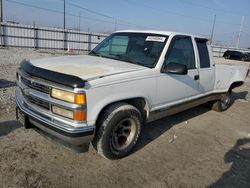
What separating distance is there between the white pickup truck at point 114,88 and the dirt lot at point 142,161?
364mm

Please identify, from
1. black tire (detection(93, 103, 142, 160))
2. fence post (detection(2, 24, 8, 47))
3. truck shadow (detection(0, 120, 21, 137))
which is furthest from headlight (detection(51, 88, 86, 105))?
fence post (detection(2, 24, 8, 47))

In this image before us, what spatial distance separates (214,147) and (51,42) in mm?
22893

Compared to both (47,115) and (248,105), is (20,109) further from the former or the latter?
(248,105)

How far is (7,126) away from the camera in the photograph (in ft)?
14.4

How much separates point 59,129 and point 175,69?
202cm

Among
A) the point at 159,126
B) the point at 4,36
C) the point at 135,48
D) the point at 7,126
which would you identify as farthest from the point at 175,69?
the point at 4,36

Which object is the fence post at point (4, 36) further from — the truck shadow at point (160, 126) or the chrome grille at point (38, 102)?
the chrome grille at point (38, 102)

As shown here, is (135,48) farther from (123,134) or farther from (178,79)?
(123,134)

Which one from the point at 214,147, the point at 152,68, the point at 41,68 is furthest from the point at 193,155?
the point at 41,68

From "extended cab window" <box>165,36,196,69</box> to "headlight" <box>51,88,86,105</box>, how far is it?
1.85 metres

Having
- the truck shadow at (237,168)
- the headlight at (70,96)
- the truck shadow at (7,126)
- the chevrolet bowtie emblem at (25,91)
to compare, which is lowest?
the truck shadow at (237,168)

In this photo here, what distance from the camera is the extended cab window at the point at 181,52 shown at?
4.27 metres

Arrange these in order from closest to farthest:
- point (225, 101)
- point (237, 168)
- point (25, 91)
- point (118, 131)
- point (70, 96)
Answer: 1. point (70, 96)
2. point (25, 91)
3. point (118, 131)
4. point (237, 168)
5. point (225, 101)

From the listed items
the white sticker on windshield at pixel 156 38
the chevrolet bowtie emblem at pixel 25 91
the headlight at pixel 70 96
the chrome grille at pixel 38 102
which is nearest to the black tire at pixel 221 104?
the white sticker on windshield at pixel 156 38
